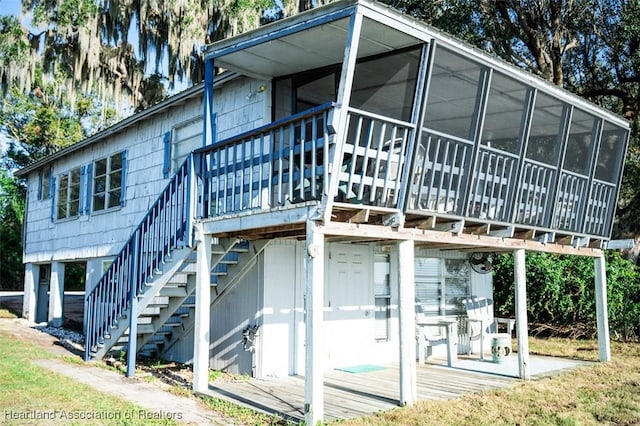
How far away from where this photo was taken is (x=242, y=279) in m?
8.98

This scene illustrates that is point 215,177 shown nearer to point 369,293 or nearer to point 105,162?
point 369,293

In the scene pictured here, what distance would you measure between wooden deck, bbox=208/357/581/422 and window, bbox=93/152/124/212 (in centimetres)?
630

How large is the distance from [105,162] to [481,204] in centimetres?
911

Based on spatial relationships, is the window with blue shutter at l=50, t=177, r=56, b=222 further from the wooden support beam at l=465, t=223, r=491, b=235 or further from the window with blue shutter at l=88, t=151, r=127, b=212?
the wooden support beam at l=465, t=223, r=491, b=235

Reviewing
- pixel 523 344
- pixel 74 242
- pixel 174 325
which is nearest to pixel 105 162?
pixel 74 242

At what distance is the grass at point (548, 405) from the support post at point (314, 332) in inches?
18.5

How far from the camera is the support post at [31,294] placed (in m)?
16.2

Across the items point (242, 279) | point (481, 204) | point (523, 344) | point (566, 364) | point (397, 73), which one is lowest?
point (566, 364)

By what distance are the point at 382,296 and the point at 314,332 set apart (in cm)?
467

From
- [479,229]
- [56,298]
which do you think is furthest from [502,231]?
[56,298]

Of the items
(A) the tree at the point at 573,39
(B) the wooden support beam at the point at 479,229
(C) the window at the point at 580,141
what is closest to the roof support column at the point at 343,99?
(B) the wooden support beam at the point at 479,229

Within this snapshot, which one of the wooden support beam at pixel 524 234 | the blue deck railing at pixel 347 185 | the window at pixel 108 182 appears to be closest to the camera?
the blue deck railing at pixel 347 185

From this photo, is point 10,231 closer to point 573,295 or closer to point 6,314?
point 6,314

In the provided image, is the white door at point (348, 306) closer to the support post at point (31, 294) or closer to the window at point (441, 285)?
the window at point (441, 285)
